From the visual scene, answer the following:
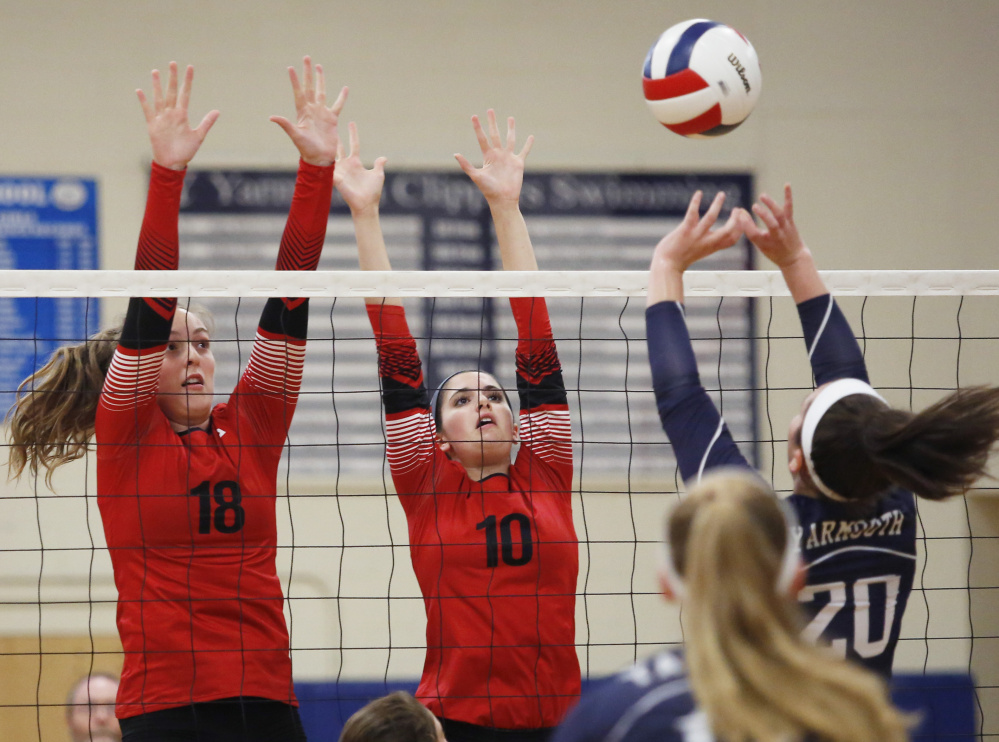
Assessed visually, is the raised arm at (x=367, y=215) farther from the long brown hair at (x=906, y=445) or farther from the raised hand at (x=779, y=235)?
the long brown hair at (x=906, y=445)

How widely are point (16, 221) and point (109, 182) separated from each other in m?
0.52

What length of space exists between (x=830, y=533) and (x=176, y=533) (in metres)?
1.61

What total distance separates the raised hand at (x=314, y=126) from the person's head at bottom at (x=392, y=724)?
1416 millimetres

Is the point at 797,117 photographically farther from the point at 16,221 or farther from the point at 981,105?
the point at 16,221

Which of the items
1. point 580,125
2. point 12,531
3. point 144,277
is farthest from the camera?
point 580,125

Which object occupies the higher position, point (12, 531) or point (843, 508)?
point (843, 508)

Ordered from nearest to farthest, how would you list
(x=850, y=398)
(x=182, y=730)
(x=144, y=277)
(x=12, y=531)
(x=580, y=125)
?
(x=850, y=398)
(x=182, y=730)
(x=144, y=277)
(x=12, y=531)
(x=580, y=125)

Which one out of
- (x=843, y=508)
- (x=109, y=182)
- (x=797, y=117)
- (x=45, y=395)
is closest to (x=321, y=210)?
(x=45, y=395)

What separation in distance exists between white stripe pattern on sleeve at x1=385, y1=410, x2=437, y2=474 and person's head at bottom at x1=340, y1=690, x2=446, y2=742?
760 mm

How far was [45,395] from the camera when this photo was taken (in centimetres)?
298

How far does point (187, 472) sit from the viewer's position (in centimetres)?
278

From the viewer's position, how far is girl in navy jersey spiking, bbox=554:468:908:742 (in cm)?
121

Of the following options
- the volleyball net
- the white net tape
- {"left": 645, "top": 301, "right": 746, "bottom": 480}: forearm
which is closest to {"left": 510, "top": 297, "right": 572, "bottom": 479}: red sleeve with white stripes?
the white net tape

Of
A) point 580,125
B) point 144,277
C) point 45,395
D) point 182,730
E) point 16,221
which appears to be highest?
point 580,125
